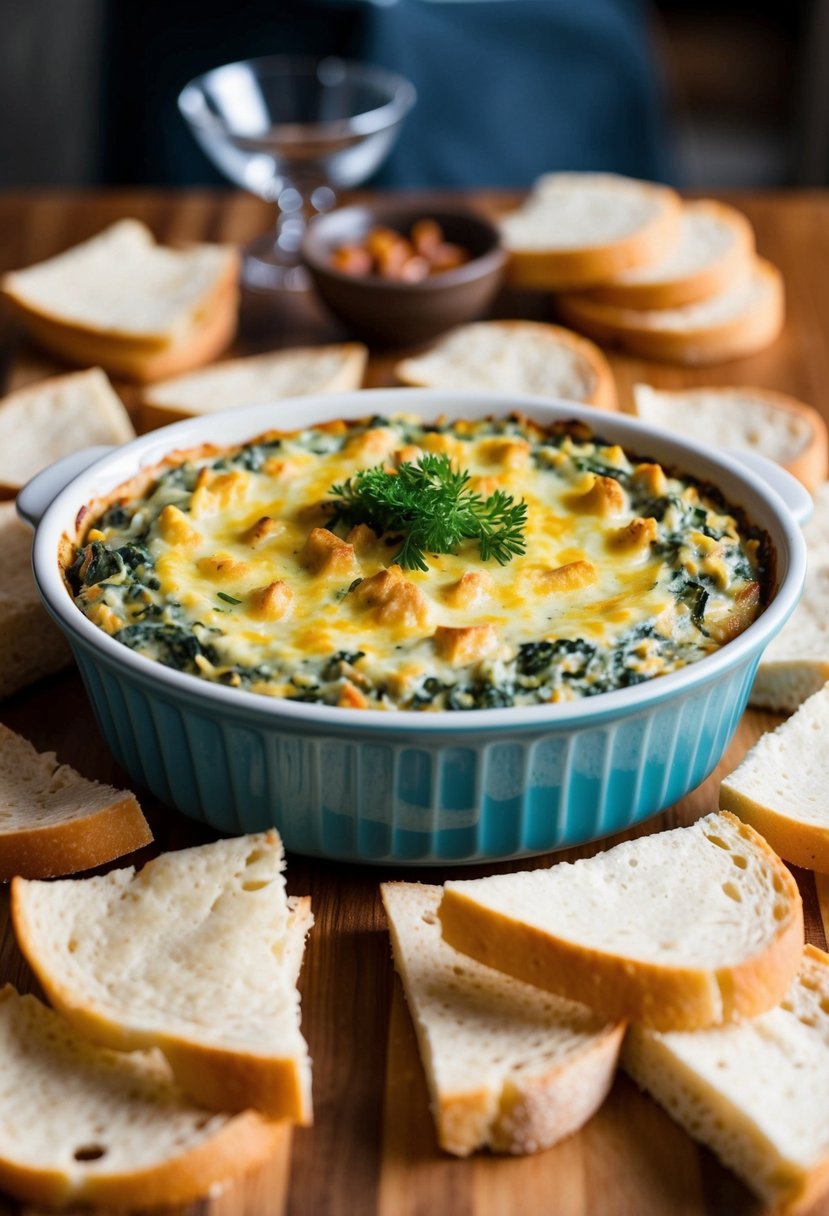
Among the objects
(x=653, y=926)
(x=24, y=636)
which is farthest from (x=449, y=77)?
(x=653, y=926)

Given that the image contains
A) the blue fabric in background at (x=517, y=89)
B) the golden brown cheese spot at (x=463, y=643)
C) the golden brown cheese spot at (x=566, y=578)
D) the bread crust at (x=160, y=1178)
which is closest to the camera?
the bread crust at (x=160, y=1178)

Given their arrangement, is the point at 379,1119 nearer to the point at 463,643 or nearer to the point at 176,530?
the point at 463,643

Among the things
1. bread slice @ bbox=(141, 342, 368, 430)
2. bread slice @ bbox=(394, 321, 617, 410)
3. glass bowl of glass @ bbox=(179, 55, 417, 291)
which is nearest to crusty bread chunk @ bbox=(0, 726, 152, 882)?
bread slice @ bbox=(141, 342, 368, 430)

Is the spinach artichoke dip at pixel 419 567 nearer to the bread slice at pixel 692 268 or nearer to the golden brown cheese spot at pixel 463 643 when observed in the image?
the golden brown cheese spot at pixel 463 643

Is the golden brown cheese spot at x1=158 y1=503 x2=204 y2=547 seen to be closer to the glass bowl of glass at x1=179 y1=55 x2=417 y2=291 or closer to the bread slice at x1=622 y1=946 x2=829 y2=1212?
the bread slice at x1=622 y1=946 x2=829 y2=1212

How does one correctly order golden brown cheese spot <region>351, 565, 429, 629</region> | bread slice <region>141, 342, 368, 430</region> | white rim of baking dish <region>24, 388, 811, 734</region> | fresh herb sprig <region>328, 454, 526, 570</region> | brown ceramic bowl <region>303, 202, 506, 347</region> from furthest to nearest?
brown ceramic bowl <region>303, 202, 506, 347</region>, bread slice <region>141, 342, 368, 430</region>, fresh herb sprig <region>328, 454, 526, 570</region>, golden brown cheese spot <region>351, 565, 429, 629</region>, white rim of baking dish <region>24, 388, 811, 734</region>

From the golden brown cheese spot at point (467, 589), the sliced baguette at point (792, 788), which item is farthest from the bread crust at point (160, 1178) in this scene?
the sliced baguette at point (792, 788)
